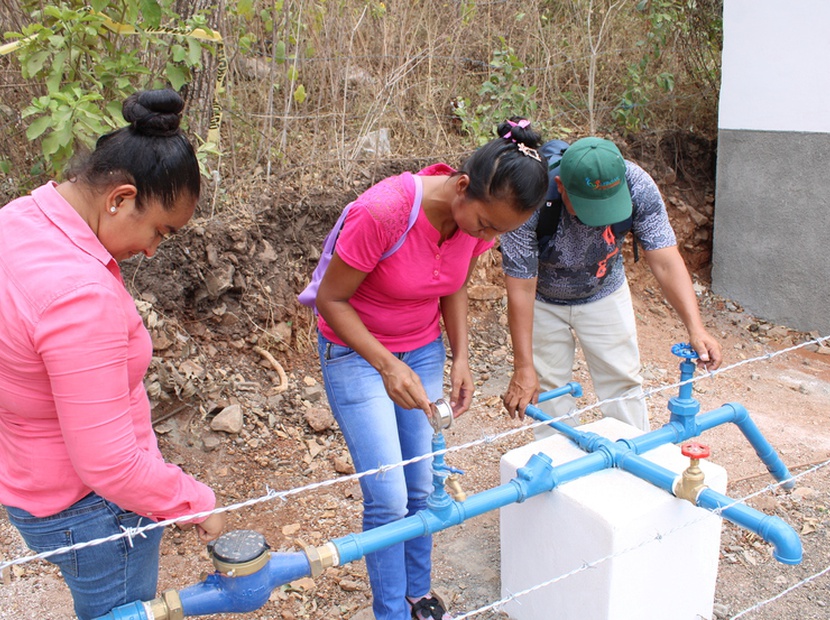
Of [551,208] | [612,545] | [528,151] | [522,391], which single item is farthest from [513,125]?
[612,545]

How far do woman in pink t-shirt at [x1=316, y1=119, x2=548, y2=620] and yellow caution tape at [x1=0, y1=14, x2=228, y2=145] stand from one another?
1.76m

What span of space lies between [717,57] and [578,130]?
4.64 feet

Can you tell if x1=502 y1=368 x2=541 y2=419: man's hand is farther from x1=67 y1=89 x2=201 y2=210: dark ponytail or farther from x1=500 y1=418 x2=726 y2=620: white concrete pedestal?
x1=67 y1=89 x2=201 y2=210: dark ponytail

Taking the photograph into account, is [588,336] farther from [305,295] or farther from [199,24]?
[199,24]

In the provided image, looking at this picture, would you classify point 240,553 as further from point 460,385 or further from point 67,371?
Result: point 460,385

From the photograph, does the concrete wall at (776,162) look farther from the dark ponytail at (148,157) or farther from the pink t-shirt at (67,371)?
the pink t-shirt at (67,371)

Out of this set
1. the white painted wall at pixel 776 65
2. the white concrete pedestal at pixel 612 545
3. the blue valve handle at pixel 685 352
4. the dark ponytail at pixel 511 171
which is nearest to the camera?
the dark ponytail at pixel 511 171

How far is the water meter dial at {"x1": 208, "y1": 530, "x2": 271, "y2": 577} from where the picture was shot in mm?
1468

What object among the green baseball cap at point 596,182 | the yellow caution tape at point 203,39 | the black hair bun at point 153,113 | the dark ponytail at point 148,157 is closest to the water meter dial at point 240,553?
the dark ponytail at point 148,157

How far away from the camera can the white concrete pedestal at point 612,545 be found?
2.03 metres

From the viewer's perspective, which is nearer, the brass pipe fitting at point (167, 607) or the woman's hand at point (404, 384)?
the brass pipe fitting at point (167, 607)

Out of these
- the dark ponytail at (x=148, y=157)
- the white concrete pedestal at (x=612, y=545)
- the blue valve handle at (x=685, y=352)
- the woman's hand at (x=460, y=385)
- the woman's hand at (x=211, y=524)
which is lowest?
the white concrete pedestal at (x=612, y=545)

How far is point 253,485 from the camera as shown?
11.3 ft

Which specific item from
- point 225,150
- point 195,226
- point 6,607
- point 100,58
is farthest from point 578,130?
point 6,607
